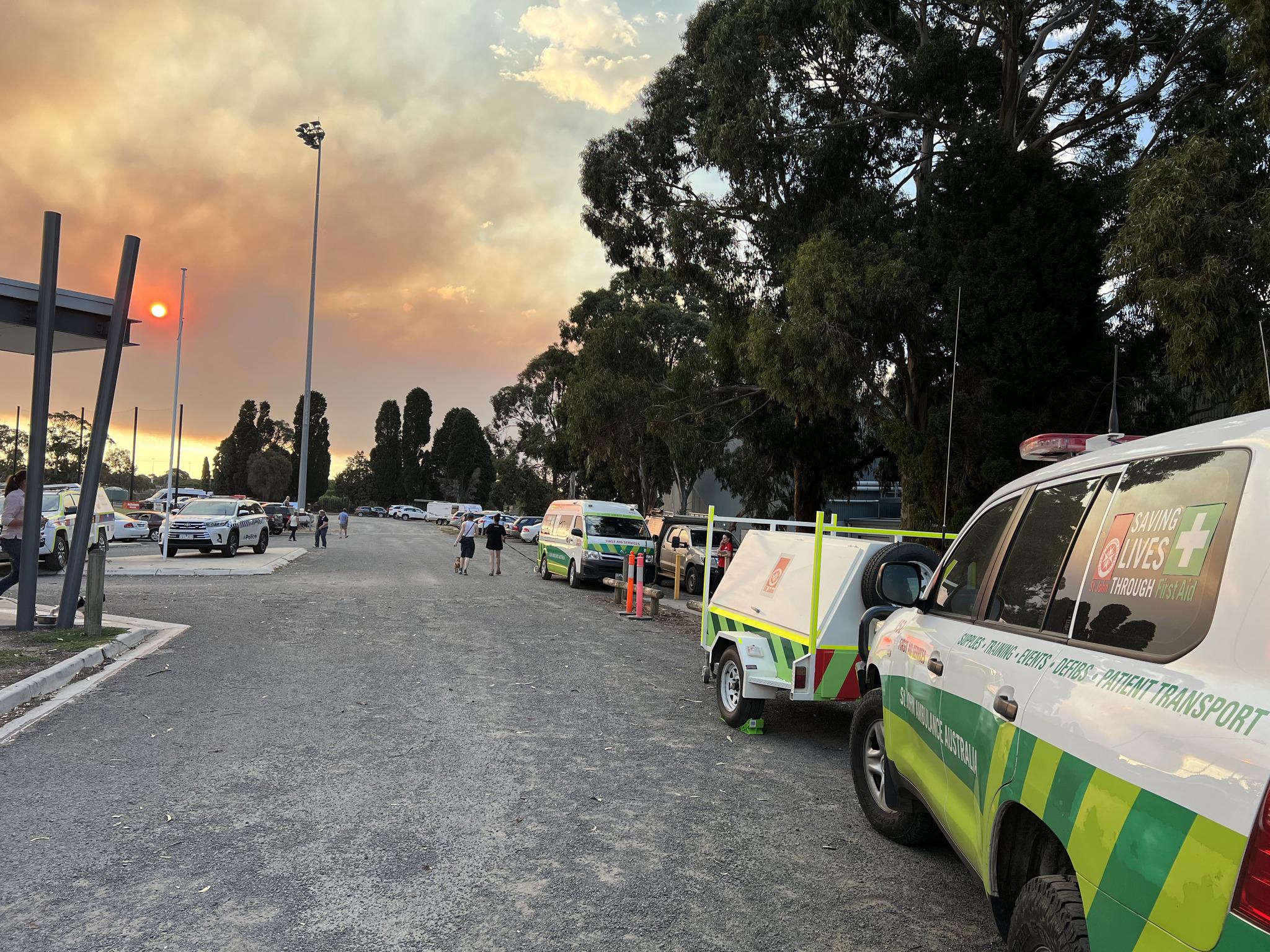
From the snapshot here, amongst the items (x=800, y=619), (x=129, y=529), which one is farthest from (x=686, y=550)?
(x=129, y=529)

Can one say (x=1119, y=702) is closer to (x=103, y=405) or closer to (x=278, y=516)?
(x=103, y=405)

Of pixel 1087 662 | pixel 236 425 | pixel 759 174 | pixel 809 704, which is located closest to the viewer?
pixel 1087 662

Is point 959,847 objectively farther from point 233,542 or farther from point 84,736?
point 233,542

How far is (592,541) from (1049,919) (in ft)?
65.8

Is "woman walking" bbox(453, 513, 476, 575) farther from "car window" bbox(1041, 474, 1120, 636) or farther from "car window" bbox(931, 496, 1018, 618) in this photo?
"car window" bbox(1041, 474, 1120, 636)

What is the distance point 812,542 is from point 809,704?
224cm

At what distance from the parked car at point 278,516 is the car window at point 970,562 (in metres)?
47.7

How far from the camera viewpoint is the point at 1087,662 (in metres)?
2.63

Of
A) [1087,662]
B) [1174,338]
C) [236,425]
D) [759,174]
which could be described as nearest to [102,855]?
[1087,662]

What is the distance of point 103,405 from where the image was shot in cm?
1123

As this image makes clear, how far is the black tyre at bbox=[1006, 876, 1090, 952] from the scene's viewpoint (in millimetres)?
2391

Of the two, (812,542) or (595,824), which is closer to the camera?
(595,824)

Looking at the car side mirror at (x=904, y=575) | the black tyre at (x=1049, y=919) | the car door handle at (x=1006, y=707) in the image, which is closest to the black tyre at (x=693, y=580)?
the car side mirror at (x=904, y=575)

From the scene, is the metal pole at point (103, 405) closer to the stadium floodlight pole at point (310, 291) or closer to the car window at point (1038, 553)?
the car window at point (1038, 553)
